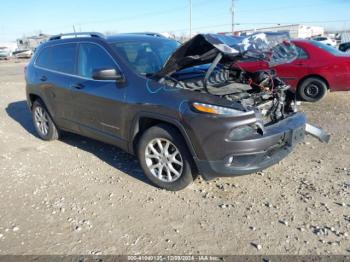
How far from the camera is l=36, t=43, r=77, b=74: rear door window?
4.95 meters

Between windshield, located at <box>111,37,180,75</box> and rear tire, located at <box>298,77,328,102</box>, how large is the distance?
411 centimetres

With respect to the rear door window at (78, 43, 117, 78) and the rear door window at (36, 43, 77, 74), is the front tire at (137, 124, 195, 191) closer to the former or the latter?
the rear door window at (78, 43, 117, 78)

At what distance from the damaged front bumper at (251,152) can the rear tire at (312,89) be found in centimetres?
437

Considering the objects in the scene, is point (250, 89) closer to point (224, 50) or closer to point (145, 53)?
point (224, 50)

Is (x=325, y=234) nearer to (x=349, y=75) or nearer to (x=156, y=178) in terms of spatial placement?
(x=156, y=178)

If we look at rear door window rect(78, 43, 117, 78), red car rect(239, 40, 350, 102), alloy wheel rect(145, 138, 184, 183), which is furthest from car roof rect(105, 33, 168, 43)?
red car rect(239, 40, 350, 102)

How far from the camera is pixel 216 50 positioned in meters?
3.71

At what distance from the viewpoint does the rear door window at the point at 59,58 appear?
4945mm

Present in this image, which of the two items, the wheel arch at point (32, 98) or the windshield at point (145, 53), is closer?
the windshield at point (145, 53)

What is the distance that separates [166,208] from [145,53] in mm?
2111

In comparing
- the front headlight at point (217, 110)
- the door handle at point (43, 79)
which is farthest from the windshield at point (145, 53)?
the door handle at point (43, 79)

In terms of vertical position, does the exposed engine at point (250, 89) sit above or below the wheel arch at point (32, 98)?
above

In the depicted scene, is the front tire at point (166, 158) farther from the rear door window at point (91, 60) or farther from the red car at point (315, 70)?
the red car at point (315, 70)

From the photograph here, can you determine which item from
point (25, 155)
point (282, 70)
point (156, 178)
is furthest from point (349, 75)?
point (25, 155)
